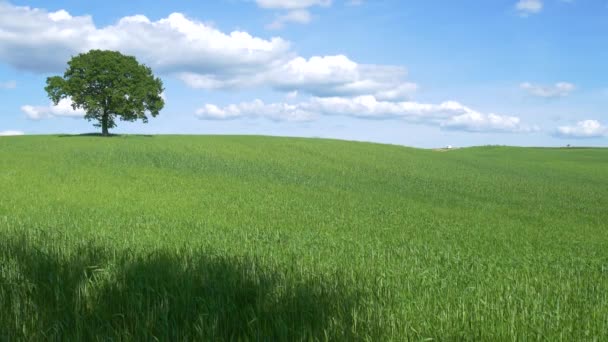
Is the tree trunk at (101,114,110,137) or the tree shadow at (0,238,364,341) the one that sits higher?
the tree trunk at (101,114,110,137)

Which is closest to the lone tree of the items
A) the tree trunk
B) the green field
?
the tree trunk

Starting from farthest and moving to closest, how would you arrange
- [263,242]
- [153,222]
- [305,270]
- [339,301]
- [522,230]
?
1. [522,230]
2. [153,222]
3. [263,242]
4. [305,270]
5. [339,301]

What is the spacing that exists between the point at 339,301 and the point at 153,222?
8.66 m

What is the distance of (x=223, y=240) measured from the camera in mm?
10578

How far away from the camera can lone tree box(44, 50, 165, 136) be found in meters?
58.3

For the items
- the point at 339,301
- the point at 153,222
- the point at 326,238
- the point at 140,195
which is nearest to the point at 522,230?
the point at 326,238

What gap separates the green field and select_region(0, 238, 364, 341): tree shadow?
0.07 feet

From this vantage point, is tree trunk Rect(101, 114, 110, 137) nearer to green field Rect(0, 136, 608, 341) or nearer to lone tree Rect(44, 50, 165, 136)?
lone tree Rect(44, 50, 165, 136)

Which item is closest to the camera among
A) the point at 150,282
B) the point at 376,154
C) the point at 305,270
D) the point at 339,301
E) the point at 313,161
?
the point at 339,301

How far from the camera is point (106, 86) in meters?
59.6

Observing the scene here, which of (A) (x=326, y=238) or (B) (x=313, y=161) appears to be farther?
(B) (x=313, y=161)

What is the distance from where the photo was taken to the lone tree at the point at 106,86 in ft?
191

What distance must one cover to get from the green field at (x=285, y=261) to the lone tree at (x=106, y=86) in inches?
1317

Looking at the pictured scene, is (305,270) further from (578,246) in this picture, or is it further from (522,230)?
(522,230)
